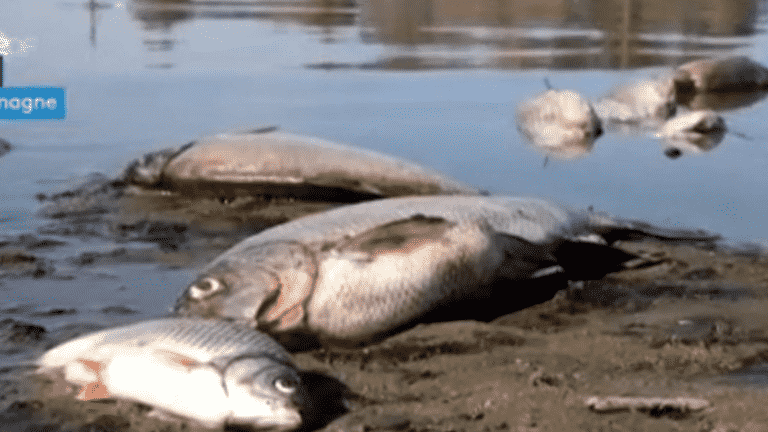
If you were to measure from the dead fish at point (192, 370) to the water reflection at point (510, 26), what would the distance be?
36.4 feet

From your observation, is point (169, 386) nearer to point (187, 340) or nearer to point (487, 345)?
point (187, 340)

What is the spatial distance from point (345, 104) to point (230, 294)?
715 centimetres

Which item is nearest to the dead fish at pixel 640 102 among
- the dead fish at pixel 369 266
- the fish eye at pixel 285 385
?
the dead fish at pixel 369 266

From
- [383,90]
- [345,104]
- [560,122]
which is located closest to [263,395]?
[560,122]

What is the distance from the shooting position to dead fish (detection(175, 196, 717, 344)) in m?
4.73

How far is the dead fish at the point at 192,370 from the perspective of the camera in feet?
12.6

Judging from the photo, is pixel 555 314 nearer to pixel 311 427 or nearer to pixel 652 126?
pixel 311 427

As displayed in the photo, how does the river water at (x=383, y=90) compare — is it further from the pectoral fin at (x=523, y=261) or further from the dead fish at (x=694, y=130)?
the pectoral fin at (x=523, y=261)

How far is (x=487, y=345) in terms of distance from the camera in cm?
479

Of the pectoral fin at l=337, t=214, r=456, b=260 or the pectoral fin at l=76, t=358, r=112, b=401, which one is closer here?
the pectoral fin at l=76, t=358, r=112, b=401

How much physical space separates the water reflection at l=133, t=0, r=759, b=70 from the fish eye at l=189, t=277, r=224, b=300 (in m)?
10.5

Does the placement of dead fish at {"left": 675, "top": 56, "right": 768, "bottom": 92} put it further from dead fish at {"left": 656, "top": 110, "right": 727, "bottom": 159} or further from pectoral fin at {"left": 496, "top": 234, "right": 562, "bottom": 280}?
pectoral fin at {"left": 496, "top": 234, "right": 562, "bottom": 280}

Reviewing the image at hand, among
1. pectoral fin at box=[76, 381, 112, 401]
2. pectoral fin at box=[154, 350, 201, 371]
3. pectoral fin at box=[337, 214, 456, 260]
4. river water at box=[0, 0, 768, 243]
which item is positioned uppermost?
pectoral fin at box=[337, 214, 456, 260]

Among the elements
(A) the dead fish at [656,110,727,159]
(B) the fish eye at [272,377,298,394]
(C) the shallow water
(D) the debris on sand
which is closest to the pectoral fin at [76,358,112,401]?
(C) the shallow water
